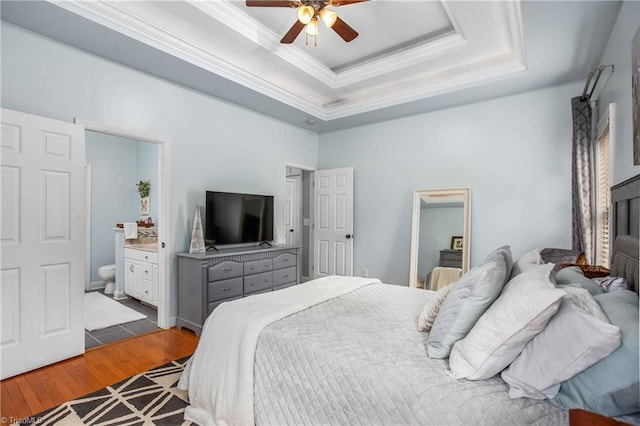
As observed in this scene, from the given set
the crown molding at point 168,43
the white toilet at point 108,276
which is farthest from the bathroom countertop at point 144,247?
the crown molding at point 168,43

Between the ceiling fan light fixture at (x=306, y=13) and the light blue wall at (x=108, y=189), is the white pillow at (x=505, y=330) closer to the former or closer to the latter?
the ceiling fan light fixture at (x=306, y=13)

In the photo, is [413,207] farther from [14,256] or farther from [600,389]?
[14,256]

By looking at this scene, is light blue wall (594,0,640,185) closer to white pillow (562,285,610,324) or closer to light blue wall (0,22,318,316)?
white pillow (562,285,610,324)

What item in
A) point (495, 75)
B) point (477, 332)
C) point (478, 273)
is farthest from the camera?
point (495, 75)

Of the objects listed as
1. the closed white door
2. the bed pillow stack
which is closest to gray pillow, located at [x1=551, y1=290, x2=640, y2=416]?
the bed pillow stack

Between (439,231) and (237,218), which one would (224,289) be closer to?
(237,218)

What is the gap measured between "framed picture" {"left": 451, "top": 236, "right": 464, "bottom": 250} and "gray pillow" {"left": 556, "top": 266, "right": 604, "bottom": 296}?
219cm

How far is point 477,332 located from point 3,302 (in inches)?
123

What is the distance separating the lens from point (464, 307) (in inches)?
Answer: 54.5

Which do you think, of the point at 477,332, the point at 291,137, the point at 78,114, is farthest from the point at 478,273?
the point at 291,137

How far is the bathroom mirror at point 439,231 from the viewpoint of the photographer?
4045 millimetres

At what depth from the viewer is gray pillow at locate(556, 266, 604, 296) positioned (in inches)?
60.2

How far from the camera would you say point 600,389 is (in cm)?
98

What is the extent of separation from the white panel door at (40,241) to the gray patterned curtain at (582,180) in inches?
172
